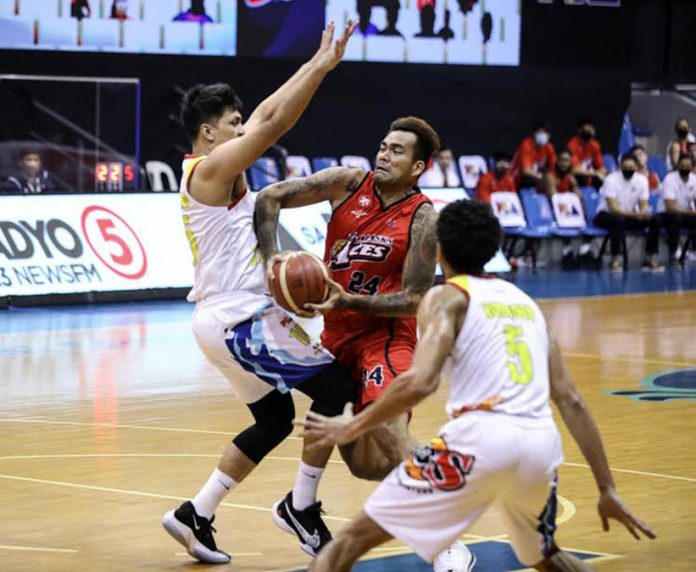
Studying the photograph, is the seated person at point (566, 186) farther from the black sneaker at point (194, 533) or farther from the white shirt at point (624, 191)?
the black sneaker at point (194, 533)

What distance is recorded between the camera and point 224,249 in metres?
6.93

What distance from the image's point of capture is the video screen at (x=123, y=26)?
20.8 m

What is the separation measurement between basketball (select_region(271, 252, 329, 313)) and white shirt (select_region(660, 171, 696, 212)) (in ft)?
57.6

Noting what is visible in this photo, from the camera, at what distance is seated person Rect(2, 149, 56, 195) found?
733 inches

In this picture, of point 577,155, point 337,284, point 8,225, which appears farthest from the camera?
point 577,155

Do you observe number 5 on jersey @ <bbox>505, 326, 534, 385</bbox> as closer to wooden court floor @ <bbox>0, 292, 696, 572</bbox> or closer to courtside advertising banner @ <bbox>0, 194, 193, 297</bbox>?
wooden court floor @ <bbox>0, 292, 696, 572</bbox>

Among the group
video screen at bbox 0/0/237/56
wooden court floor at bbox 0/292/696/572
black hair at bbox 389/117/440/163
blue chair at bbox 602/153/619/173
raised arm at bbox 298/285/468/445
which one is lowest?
wooden court floor at bbox 0/292/696/572

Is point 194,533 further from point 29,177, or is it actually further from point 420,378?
point 29,177

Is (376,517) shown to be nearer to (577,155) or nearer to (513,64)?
(577,155)

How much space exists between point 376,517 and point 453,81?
2106 cm

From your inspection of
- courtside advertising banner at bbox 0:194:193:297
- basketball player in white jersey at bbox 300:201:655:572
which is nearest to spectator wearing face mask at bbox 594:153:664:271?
courtside advertising banner at bbox 0:194:193:297

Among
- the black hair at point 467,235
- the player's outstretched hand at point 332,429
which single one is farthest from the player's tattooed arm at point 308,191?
the player's outstretched hand at point 332,429

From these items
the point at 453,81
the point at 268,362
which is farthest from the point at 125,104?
the point at 268,362

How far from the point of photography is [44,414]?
10.6 m
